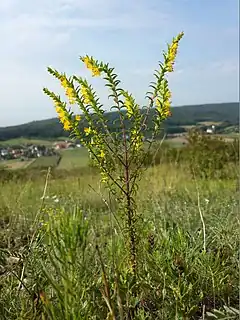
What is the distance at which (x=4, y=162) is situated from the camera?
885 cm

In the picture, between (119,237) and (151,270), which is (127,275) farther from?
(119,237)

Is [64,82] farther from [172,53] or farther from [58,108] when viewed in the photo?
[172,53]

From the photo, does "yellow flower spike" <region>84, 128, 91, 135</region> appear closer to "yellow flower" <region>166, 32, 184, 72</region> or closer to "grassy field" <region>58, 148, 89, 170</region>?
"yellow flower" <region>166, 32, 184, 72</region>

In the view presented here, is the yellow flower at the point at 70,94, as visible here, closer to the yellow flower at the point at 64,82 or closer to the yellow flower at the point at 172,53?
the yellow flower at the point at 64,82

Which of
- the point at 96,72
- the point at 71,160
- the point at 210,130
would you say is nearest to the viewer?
the point at 96,72

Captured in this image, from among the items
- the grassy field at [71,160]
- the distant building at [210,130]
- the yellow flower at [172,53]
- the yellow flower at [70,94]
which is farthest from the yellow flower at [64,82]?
the distant building at [210,130]

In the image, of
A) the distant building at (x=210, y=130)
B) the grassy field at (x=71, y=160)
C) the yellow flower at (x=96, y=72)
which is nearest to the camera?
the yellow flower at (x=96, y=72)

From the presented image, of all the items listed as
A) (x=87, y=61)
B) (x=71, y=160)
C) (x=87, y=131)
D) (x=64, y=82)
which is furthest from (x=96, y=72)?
(x=71, y=160)

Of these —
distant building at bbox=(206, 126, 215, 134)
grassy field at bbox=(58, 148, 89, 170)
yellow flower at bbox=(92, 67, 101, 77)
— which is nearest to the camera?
yellow flower at bbox=(92, 67, 101, 77)

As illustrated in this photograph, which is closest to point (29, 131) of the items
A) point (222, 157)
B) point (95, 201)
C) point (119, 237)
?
point (222, 157)

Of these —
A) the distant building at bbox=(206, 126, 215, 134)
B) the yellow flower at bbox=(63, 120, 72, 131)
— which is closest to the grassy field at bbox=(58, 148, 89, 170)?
the distant building at bbox=(206, 126, 215, 134)

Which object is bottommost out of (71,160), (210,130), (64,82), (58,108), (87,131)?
(71,160)

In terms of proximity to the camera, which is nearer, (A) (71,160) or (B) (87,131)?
(B) (87,131)

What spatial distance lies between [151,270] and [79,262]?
0.87 meters
